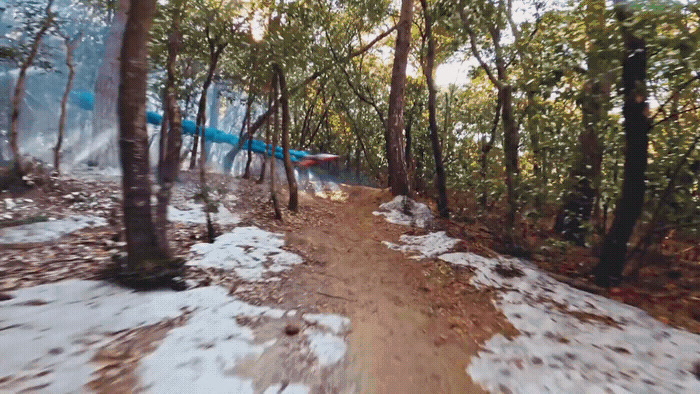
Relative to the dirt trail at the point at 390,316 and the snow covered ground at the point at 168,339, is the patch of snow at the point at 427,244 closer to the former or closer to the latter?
the dirt trail at the point at 390,316

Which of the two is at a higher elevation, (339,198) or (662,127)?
(662,127)

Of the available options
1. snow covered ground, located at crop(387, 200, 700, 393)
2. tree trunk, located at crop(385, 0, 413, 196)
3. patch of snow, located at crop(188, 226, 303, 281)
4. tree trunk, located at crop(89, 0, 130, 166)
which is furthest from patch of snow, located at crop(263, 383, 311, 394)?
tree trunk, located at crop(89, 0, 130, 166)

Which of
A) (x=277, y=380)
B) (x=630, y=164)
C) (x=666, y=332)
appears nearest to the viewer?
(x=277, y=380)

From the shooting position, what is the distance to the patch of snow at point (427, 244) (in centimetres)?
612

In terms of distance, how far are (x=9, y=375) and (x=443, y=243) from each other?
5.88 m

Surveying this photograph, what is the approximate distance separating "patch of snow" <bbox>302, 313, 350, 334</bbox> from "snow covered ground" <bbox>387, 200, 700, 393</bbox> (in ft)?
3.92

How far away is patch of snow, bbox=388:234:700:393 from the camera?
2639mm

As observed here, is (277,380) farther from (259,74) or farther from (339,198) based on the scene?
(339,198)

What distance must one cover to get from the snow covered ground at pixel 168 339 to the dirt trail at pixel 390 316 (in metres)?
0.27

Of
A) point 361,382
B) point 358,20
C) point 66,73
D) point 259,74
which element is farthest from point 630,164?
point 66,73

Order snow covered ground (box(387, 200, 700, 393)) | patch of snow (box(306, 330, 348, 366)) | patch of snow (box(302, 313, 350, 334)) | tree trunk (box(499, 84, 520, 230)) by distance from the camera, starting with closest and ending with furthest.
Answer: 1. snow covered ground (box(387, 200, 700, 393))
2. patch of snow (box(306, 330, 348, 366))
3. patch of snow (box(302, 313, 350, 334))
4. tree trunk (box(499, 84, 520, 230))

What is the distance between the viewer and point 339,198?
43.3ft

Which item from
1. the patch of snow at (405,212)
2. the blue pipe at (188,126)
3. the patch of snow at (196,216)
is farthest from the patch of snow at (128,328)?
the blue pipe at (188,126)

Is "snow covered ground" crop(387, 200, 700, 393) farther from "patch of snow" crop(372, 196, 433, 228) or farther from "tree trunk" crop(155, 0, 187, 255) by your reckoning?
"patch of snow" crop(372, 196, 433, 228)
